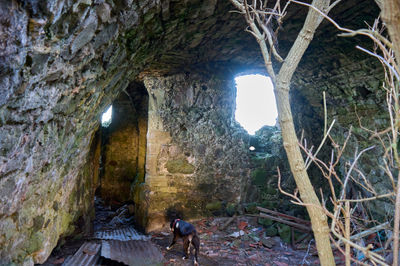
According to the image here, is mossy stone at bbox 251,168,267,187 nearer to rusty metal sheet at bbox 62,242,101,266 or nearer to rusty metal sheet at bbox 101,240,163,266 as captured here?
rusty metal sheet at bbox 101,240,163,266

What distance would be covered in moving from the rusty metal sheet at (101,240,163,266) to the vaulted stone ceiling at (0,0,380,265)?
2.02 ft

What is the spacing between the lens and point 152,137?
4.89 metres

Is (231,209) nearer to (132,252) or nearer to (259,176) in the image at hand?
(259,176)

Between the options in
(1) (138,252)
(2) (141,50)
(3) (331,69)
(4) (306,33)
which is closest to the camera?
(4) (306,33)

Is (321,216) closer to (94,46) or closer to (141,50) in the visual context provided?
(94,46)

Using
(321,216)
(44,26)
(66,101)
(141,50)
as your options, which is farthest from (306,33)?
(141,50)

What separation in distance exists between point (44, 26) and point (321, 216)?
1.67 meters

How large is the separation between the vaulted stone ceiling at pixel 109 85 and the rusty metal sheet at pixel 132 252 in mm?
616

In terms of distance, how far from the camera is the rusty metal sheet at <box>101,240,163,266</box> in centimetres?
328

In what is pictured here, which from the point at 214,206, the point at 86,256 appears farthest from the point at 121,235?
the point at 214,206

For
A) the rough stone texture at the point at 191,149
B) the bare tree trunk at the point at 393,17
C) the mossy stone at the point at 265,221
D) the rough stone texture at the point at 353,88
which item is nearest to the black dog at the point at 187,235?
the rough stone texture at the point at 191,149

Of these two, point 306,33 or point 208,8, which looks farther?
point 208,8

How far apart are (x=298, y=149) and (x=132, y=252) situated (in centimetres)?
297

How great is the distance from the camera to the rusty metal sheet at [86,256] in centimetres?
307
